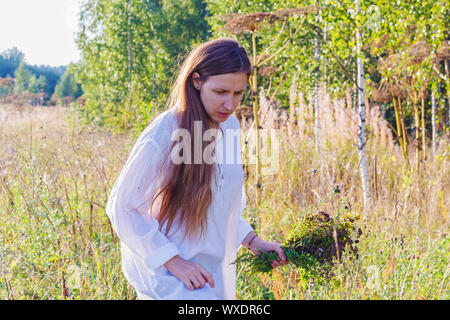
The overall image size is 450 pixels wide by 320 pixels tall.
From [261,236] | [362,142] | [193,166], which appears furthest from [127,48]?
[193,166]

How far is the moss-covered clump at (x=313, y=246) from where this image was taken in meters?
1.62

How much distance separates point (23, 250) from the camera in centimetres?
290

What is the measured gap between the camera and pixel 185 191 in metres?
1.42

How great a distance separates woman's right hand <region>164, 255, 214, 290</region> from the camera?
1382mm

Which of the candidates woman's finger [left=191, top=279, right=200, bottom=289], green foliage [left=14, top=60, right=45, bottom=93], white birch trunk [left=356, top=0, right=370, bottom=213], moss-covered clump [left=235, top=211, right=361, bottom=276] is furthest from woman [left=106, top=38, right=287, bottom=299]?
green foliage [left=14, top=60, right=45, bottom=93]

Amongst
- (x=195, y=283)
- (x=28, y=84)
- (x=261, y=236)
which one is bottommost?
(x=261, y=236)

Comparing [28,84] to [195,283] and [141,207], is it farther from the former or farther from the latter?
[195,283]

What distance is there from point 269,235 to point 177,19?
11163 millimetres

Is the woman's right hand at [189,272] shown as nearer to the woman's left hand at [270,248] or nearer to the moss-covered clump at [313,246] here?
the moss-covered clump at [313,246]

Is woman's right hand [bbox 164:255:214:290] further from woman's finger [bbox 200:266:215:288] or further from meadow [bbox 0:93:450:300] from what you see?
meadow [bbox 0:93:450:300]

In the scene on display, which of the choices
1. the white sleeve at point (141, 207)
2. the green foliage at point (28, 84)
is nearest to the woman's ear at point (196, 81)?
the white sleeve at point (141, 207)

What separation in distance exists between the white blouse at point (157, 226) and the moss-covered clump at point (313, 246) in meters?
0.13

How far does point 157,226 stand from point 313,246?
59 cm
